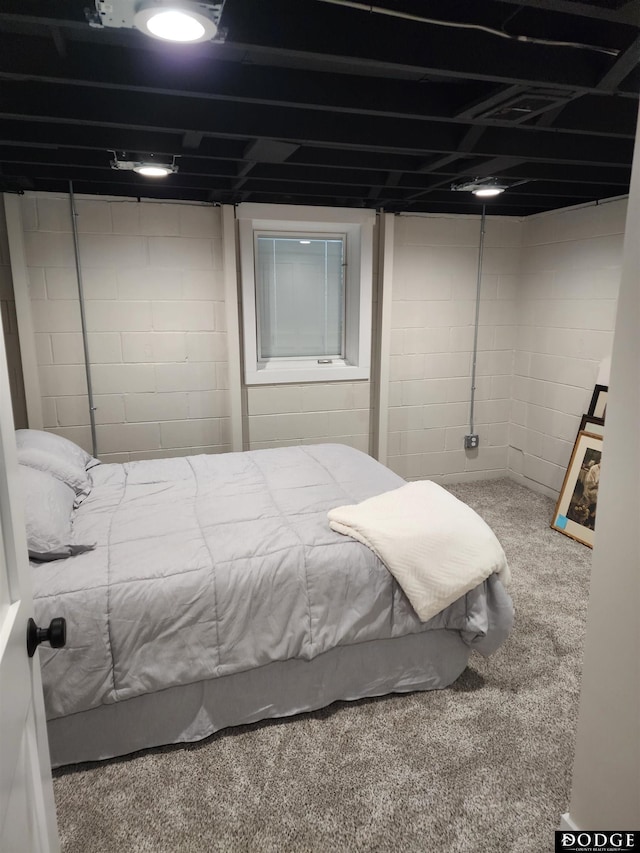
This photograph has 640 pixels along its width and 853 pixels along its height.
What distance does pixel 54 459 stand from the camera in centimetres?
272

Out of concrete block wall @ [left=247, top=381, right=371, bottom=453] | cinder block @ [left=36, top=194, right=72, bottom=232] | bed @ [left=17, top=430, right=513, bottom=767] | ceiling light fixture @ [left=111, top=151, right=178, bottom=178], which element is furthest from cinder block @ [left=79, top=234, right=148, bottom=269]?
bed @ [left=17, top=430, right=513, bottom=767]

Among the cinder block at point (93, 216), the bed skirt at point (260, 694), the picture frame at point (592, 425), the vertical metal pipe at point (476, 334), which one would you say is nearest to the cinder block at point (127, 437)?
the cinder block at point (93, 216)

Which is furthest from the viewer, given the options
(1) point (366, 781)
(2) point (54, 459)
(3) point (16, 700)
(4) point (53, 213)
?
(4) point (53, 213)

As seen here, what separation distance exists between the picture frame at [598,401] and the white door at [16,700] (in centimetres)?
373

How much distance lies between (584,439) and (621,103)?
2.22 meters

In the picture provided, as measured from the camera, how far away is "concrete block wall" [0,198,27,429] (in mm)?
3543

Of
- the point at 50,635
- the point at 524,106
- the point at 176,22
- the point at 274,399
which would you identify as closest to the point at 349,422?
the point at 274,399

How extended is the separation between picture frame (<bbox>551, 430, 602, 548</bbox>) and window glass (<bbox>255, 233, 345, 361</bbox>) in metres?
2.00

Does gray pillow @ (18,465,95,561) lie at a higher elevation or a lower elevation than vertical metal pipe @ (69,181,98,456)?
lower

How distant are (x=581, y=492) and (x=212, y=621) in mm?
2838

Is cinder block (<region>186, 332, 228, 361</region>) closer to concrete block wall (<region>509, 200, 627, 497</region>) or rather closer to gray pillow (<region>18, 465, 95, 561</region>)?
gray pillow (<region>18, 465, 95, 561</region>)

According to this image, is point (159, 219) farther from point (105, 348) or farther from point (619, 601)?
point (619, 601)

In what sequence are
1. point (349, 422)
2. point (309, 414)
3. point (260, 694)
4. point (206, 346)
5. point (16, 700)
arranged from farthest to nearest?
point (349, 422)
point (309, 414)
point (206, 346)
point (260, 694)
point (16, 700)

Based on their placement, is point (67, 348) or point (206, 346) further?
point (206, 346)
